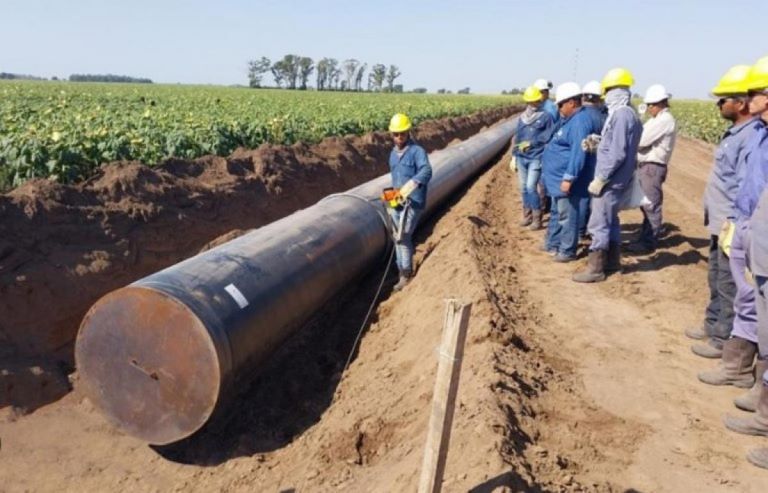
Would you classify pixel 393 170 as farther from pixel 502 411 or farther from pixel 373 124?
pixel 373 124

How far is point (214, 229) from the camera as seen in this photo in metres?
9.08

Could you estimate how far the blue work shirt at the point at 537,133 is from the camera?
9.58m

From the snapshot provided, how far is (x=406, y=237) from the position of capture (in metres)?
7.33

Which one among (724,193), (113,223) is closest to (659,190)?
(724,193)

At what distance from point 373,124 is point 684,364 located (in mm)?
15848

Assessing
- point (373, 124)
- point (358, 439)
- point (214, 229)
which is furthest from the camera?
point (373, 124)

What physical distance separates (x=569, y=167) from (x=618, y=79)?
1.16 metres

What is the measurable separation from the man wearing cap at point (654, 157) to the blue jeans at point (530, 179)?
169cm

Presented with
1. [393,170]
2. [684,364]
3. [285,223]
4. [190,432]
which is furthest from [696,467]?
[393,170]

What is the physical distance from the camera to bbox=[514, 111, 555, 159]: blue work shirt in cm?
958

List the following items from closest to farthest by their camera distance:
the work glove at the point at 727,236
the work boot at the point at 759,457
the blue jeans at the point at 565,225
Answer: the work boot at the point at 759,457 → the work glove at the point at 727,236 → the blue jeans at the point at 565,225

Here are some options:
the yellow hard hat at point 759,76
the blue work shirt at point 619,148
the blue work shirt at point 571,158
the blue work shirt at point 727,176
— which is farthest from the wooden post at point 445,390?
the blue work shirt at point 571,158

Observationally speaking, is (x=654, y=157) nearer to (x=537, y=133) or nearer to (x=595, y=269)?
(x=537, y=133)

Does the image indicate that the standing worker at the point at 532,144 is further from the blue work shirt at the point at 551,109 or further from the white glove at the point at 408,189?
the white glove at the point at 408,189
